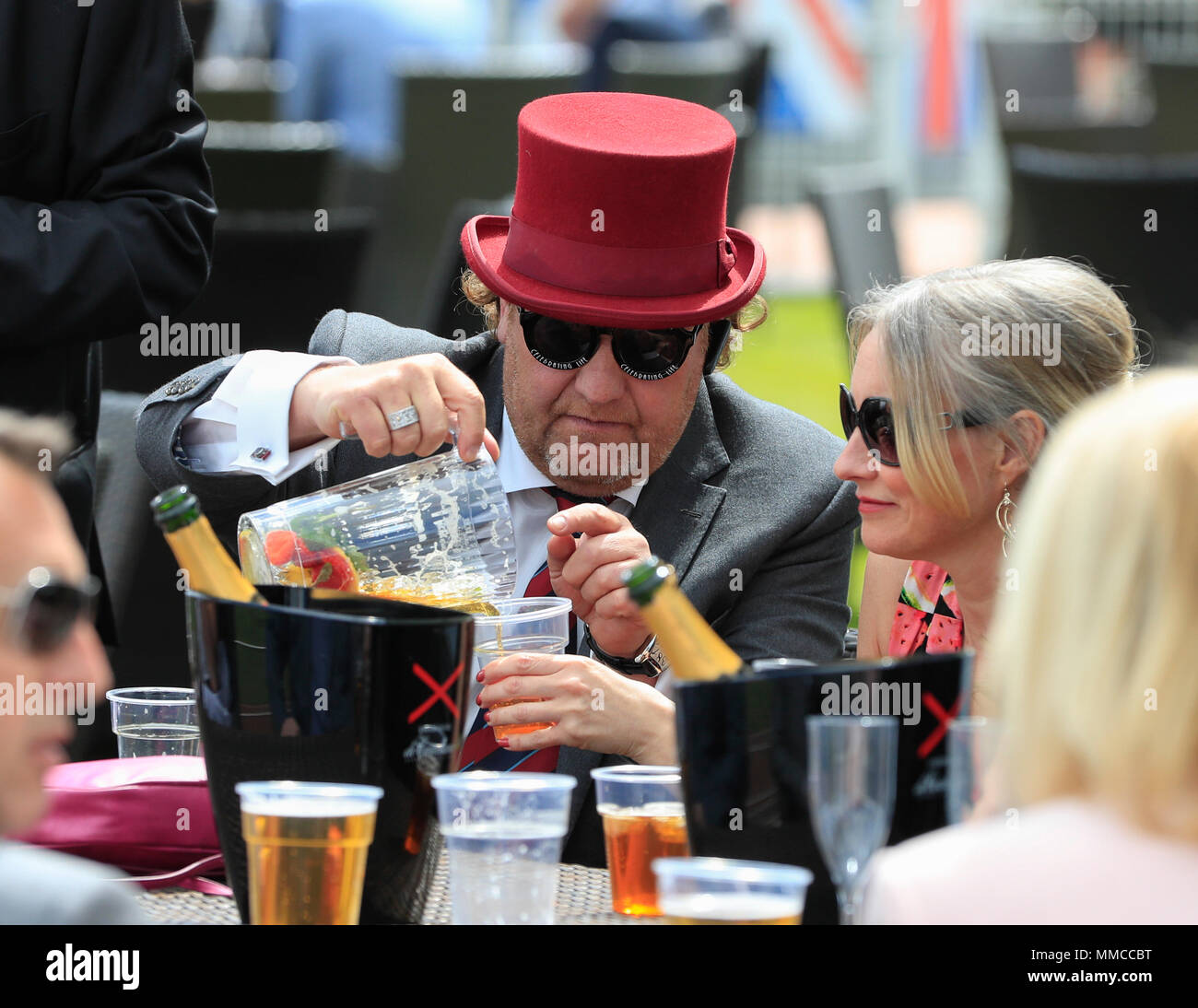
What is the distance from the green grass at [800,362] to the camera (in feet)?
31.6

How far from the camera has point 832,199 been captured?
5.36 m

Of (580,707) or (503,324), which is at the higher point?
(503,324)

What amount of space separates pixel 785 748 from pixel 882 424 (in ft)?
3.99

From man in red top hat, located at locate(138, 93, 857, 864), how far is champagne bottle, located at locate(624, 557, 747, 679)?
0.89 m

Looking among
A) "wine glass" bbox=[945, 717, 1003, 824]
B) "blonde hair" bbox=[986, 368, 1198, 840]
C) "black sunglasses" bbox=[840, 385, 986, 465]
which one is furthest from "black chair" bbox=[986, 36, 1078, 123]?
"blonde hair" bbox=[986, 368, 1198, 840]

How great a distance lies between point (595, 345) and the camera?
284 centimetres

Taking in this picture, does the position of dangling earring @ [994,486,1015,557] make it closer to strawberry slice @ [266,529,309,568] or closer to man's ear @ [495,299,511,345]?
man's ear @ [495,299,511,345]

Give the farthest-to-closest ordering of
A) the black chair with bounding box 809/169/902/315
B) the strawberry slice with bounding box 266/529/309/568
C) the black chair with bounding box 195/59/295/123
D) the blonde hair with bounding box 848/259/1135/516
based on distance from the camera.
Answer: the black chair with bounding box 195/59/295/123 < the black chair with bounding box 809/169/902/315 < the blonde hair with bounding box 848/259/1135/516 < the strawberry slice with bounding box 266/529/309/568

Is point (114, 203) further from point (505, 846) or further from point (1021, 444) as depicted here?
point (505, 846)

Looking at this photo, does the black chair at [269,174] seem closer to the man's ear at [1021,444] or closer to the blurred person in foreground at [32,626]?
the man's ear at [1021,444]

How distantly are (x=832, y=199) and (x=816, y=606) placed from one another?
2670mm

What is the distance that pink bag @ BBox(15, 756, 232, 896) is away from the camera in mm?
1895

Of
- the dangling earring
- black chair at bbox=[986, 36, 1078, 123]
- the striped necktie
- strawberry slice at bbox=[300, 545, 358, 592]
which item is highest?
strawberry slice at bbox=[300, 545, 358, 592]

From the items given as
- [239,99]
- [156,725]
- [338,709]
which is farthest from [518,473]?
[239,99]
